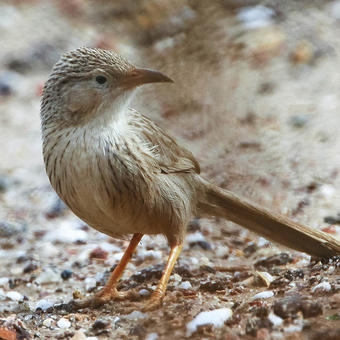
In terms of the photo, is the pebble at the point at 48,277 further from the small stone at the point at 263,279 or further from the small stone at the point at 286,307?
the small stone at the point at 286,307

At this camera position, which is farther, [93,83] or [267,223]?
[267,223]

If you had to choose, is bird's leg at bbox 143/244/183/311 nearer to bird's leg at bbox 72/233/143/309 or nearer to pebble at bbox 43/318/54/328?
bird's leg at bbox 72/233/143/309

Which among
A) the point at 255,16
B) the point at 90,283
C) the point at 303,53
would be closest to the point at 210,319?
the point at 90,283

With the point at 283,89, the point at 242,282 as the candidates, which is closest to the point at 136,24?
the point at 283,89

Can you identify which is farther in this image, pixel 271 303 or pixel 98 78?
pixel 98 78

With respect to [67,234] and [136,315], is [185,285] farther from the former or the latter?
[67,234]

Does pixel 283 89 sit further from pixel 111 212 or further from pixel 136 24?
pixel 111 212
